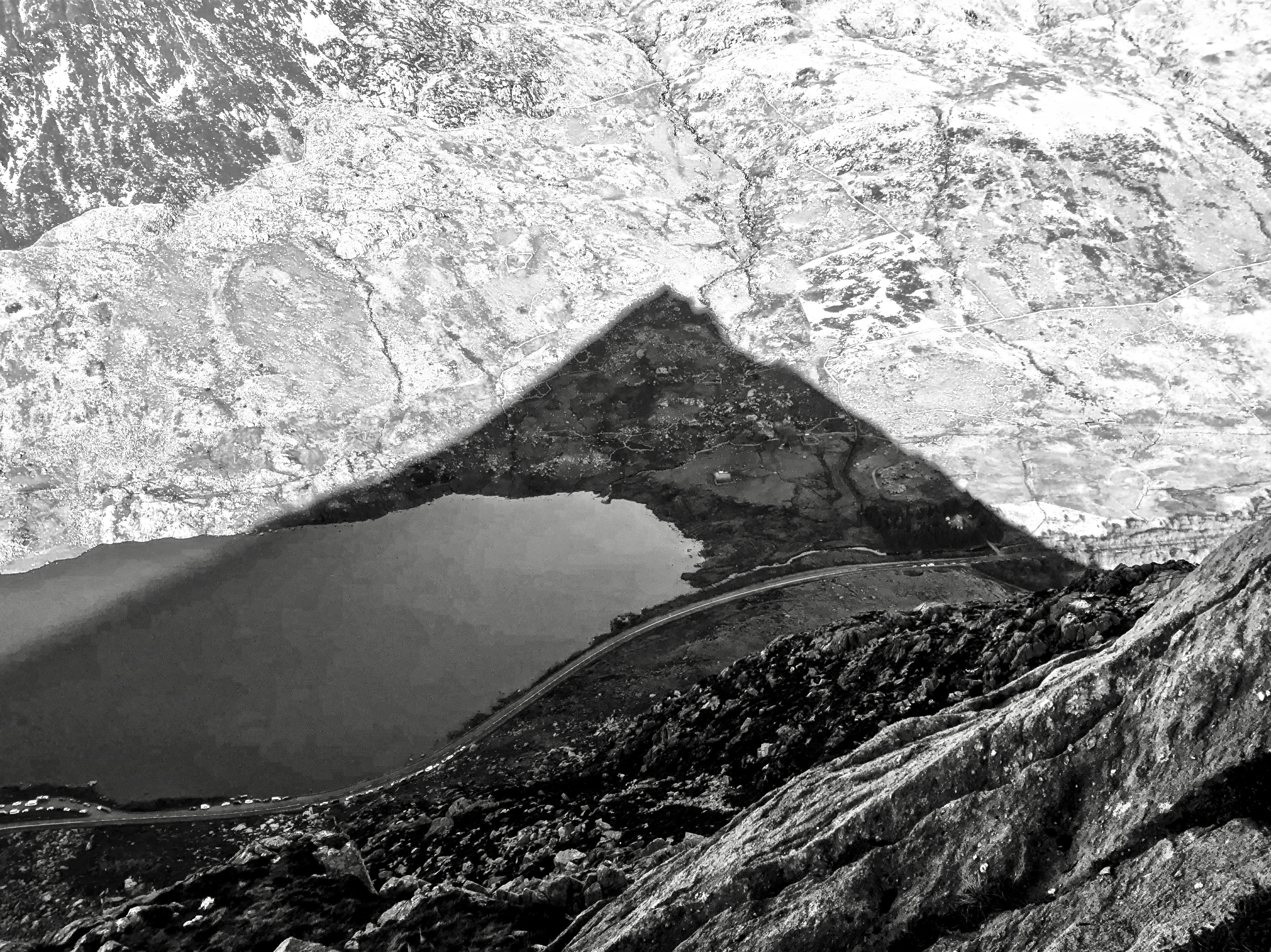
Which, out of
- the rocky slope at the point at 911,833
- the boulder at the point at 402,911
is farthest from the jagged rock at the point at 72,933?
the boulder at the point at 402,911

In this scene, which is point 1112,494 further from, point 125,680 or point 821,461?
point 125,680

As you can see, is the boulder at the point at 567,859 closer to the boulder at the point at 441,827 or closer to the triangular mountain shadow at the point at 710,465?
the boulder at the point at 441,827

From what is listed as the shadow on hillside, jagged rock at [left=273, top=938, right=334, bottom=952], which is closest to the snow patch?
the shadow on hillside

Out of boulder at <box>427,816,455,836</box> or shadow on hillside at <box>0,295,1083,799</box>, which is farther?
shadow on hillside at <box>0,295,1083,799</box>

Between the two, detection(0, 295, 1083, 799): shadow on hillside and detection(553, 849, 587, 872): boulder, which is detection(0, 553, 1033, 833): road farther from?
detection(553, 849, 587, 872): boulder

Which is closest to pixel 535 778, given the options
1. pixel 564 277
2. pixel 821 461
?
pixel 821 461
